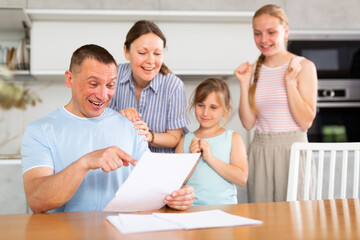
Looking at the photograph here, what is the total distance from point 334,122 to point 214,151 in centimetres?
157

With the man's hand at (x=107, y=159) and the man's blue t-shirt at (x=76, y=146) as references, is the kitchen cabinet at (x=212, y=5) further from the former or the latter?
the man's hand at (x=107, y=159)

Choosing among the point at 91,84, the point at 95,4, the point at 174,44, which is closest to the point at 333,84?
the point at 174,44

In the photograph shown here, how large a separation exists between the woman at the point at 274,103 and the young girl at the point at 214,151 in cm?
22

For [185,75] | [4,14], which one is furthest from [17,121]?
[185,75]

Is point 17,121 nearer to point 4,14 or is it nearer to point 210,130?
point 4,14

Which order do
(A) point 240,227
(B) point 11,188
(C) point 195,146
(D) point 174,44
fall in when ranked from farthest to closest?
(D) point 174,44 < (B) point 11,188 < (C) point 195,146 < (A) point 240,227

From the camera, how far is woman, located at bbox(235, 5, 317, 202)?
1980 mm

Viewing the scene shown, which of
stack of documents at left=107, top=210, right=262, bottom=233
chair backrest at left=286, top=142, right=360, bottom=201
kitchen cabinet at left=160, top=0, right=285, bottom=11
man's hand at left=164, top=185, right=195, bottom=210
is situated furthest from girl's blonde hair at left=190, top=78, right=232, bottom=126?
kitchen cabinet at left=160, top=0, right=285, bottom=11

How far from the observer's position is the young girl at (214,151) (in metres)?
1.77

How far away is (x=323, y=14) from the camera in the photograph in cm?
310

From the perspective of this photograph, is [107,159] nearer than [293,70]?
Yes

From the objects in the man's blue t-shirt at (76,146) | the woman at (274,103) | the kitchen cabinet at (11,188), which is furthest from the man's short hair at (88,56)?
the kitchen cabinet at (11,188)

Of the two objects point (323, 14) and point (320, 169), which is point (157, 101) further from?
point (323, 14)

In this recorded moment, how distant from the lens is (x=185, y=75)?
298cm
